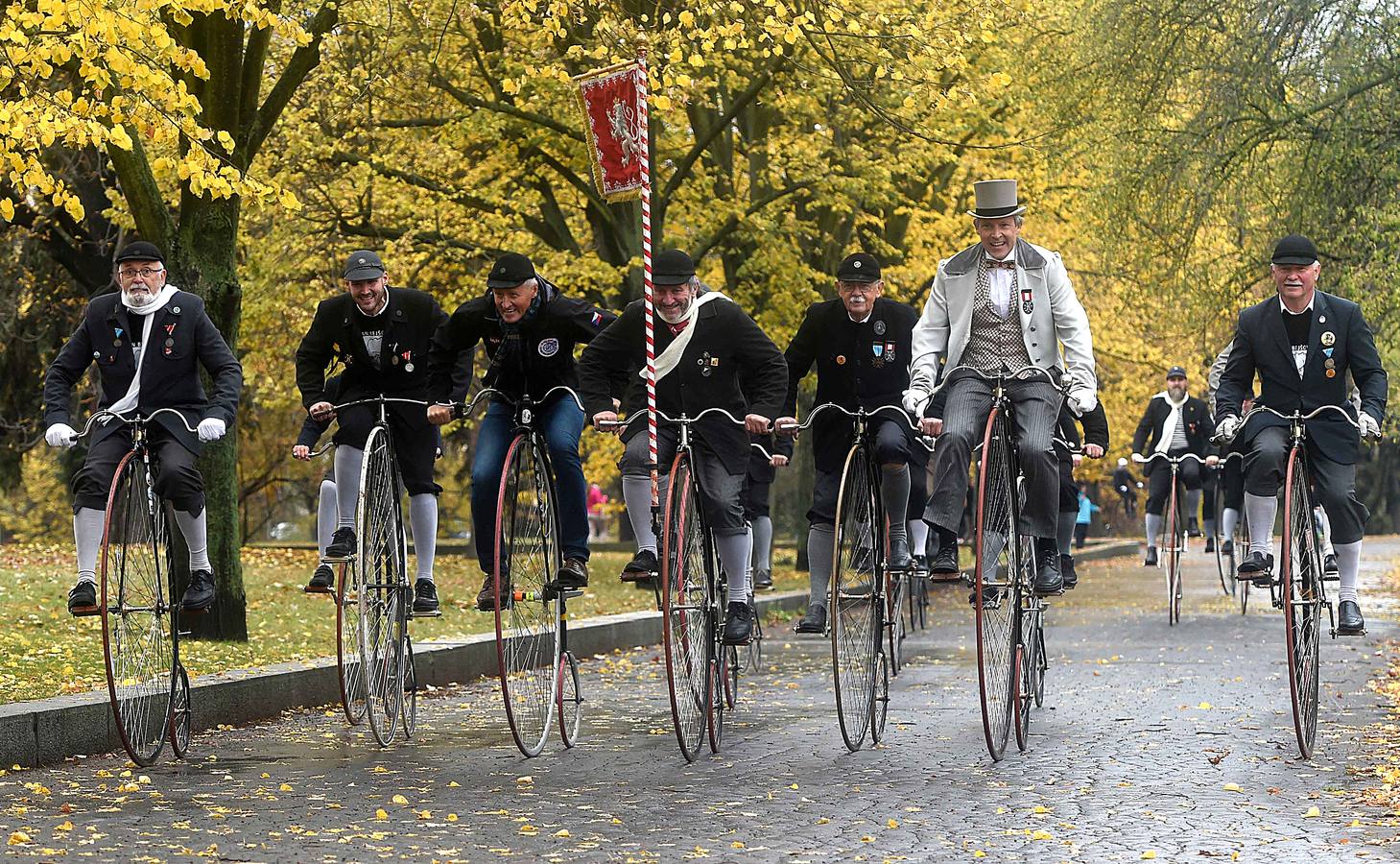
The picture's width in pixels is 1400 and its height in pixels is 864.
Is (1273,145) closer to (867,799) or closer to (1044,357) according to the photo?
(1044,357)

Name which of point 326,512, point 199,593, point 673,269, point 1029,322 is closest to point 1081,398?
point 1029,322

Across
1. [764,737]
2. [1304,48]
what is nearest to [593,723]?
[764,737]

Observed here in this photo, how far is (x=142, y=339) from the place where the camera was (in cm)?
984

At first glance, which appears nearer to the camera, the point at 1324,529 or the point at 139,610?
the point at 139,610

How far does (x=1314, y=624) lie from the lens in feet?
31.7

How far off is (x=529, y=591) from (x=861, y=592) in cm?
159

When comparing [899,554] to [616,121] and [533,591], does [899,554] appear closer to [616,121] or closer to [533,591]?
[533,591]

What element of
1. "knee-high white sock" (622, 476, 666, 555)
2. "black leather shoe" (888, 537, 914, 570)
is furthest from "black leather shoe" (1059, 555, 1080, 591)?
"knee-high white sock" (622, 476, 666, 555)

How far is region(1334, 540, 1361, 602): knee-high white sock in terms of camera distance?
9789 mm

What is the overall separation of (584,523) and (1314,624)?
11.4 ft

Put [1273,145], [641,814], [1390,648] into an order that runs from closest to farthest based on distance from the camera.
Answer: [641,814] → [1390,648] → [1273,145]

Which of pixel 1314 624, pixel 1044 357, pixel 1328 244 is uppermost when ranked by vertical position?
pixel 1328 244

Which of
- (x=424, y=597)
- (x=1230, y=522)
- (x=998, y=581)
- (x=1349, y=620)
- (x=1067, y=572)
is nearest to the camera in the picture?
(x=998, y=581)

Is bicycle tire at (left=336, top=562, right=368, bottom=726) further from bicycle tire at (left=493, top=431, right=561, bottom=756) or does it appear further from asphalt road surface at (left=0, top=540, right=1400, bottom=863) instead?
bicycle tire at (left=493, top=431, right=561, bottom=756)
